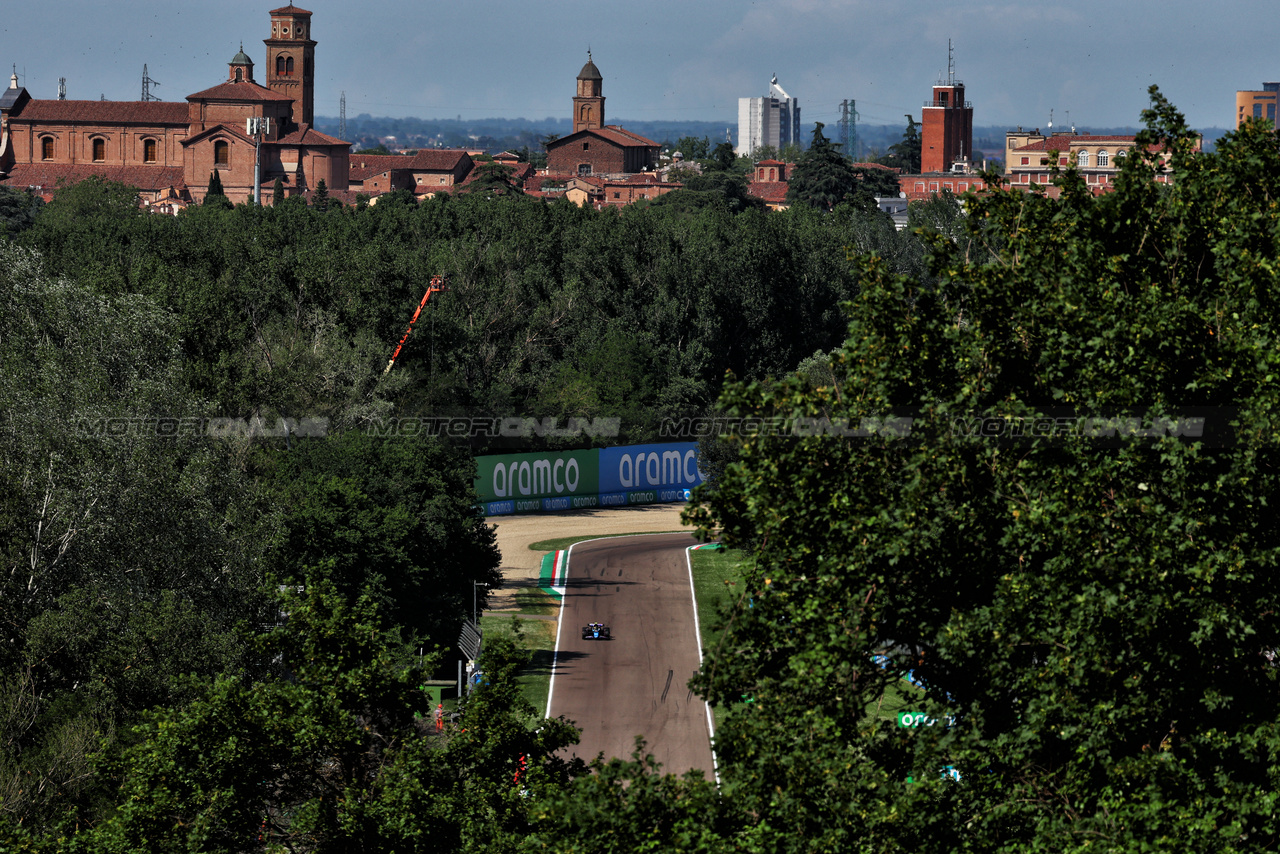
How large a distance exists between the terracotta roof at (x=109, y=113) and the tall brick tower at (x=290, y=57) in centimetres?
2188

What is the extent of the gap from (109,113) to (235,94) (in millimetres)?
16281

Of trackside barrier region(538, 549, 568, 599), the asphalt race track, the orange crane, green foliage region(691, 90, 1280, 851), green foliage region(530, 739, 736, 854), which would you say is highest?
the orange crane

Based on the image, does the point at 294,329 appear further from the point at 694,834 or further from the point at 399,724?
the point at 694,834

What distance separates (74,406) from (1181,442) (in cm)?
2344

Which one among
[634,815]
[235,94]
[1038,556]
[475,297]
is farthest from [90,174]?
[1038,556]

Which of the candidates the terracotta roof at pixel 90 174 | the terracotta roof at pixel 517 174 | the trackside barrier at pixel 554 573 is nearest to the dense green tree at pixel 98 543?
the trackside barrier at pixel 554 573

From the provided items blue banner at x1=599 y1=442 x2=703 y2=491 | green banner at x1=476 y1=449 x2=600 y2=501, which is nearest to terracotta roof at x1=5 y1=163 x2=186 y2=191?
blue banner at x1=599 y1=442 x2=703 y2=491

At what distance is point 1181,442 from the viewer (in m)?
12.2

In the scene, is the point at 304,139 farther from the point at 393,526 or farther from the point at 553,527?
the point at 393,526

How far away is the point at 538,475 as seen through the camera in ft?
206

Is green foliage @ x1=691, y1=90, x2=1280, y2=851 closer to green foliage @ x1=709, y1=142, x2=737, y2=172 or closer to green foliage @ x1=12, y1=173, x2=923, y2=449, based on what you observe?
green foliage @ x1=12, y1=173, x2=923, y2=449

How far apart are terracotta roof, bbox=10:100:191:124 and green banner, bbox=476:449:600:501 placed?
12047 cm

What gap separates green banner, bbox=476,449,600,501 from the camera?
60500 mm

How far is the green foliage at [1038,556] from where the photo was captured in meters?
11.6
